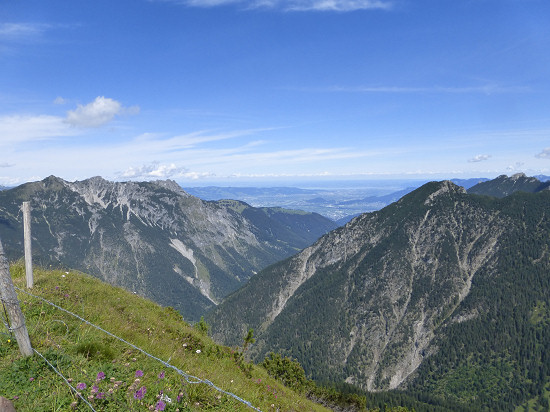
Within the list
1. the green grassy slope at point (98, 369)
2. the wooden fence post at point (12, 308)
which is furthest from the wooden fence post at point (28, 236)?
the wooden fence post at point (12, 308)

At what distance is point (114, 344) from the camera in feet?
31.2

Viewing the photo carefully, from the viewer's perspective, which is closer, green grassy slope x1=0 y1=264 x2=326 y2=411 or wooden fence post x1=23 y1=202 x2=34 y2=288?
green grassy slope x1=0 y1=264 x2=326 y2=411

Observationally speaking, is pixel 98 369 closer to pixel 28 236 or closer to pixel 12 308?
pixel 12 308

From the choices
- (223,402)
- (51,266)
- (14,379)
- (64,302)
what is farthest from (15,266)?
(223,402)

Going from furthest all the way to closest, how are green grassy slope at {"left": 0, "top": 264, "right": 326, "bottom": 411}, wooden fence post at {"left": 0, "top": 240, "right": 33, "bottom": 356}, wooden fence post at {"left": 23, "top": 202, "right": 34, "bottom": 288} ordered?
wooden fence post at {"left": 23, "top": 202, "right": 34, "bottom": 288} < wooden fence post at {"left": 0, "top": 240, "right": 33, "bottom": 356} < green grassy slope at {"left": 0, "top": 264, "right": 326, "bottom": 411}

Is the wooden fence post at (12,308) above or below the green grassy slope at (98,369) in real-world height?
above

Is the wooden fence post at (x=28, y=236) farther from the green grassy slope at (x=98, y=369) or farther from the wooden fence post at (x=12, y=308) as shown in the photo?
the wooden fence post at (x=12, y=308)

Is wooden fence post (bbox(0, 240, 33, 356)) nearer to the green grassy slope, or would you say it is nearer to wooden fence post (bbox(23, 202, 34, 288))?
the green grassy slope

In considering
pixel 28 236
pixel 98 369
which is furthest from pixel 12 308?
pixel 28 236

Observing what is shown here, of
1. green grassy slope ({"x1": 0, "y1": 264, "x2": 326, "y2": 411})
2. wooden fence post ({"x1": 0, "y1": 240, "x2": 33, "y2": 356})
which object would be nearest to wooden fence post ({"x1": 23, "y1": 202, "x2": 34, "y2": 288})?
green grassy slope ({"x1": 0, "y1": 264, "x2": 326, "y2": 411})

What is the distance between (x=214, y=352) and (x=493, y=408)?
829 feet

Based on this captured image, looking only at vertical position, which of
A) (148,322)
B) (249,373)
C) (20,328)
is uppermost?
(20,328)

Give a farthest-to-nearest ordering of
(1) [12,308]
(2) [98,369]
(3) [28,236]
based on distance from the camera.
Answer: (3) [28,236]
(2) [98,369]
(1) [12,308]

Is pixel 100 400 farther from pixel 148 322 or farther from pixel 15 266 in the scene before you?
pixel 15 266
